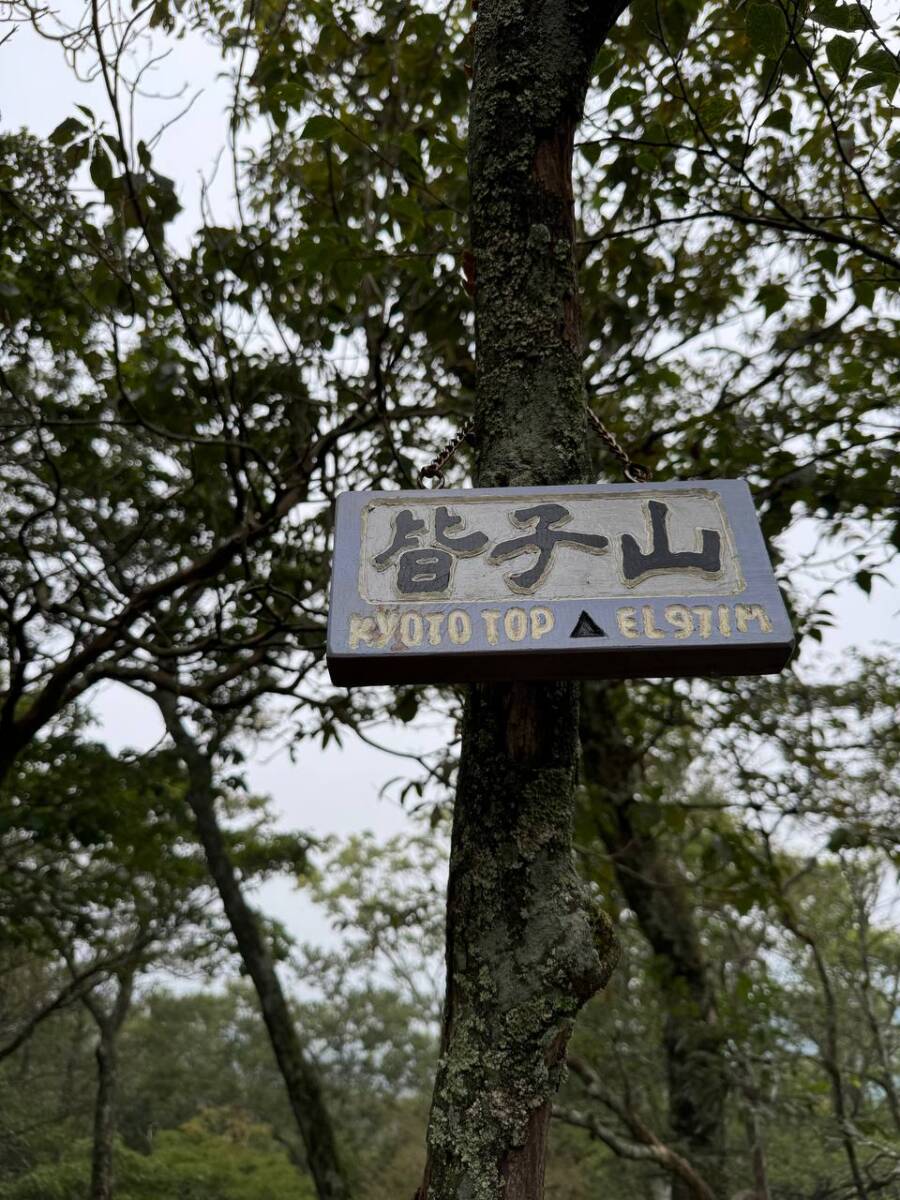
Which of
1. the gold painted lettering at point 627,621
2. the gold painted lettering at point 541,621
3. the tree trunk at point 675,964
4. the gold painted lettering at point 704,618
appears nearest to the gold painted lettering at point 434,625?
the gold painted lettering at point 541,621

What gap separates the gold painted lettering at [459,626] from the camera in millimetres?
1164

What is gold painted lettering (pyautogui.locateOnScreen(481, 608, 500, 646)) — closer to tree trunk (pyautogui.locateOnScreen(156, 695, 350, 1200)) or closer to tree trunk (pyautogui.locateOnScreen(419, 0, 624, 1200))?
tree trunk (pyautogui.locateOnScreen(419, 0, 624, 1200))

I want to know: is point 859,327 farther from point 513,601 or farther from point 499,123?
point 513,601

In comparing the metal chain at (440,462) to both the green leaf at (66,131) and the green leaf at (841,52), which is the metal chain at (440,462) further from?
the green leaf at (66,131)

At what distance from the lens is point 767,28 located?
1.73 m

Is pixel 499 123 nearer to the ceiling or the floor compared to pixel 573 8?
nearer to the floor

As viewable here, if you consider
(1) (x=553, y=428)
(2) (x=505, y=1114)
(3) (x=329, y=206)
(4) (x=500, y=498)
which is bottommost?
(2) (x=505, y=1114)

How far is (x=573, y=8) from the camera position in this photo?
5.64ft

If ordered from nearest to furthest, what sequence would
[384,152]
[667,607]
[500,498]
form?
[667,607] → [500,498] → [384,152]

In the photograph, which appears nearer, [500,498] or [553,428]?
[500,498]

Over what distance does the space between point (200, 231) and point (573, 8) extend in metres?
1.90

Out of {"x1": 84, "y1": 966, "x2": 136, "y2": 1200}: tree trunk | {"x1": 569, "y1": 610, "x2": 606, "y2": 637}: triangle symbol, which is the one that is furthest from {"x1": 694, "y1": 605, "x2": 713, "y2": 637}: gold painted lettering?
{"x1": 84, "y1": 966, "x2": 136, "y2": 1200}: tree trunk

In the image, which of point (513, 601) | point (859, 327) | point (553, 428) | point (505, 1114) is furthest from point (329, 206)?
point (505, 1114)

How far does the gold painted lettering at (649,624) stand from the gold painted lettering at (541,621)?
0.12 meters
